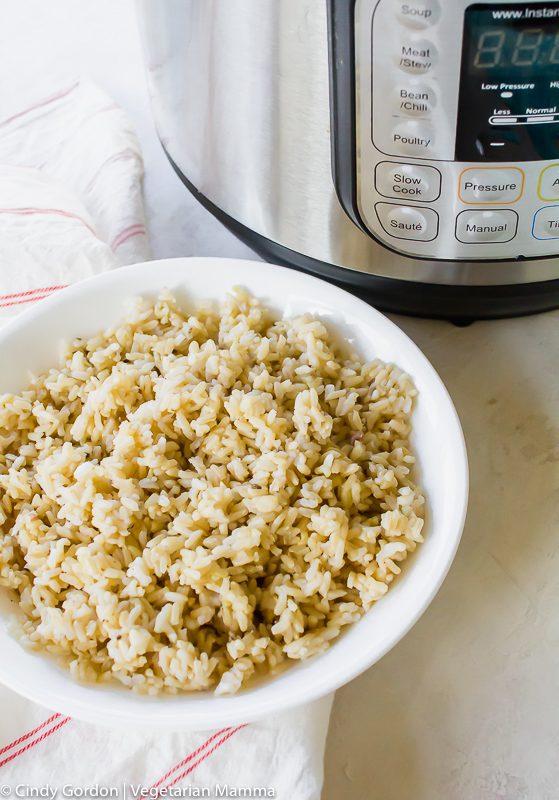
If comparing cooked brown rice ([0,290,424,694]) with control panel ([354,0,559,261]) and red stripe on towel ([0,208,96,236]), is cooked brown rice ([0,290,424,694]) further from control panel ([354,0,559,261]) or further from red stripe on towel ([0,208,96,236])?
red stripe on towel ([0,208,96,236])

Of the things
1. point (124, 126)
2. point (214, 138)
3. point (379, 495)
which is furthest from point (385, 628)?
point (124, 126)

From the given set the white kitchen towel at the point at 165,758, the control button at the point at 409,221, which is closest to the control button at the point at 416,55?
the control button at the point at 409,221

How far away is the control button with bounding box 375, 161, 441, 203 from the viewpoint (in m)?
0.63

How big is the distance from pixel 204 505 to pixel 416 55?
0.37 meters

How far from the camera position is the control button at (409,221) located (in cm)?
66

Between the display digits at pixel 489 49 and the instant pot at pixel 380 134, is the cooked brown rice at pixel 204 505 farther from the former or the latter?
the display digits at pixel 489 49

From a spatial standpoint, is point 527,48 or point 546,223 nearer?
point 527,48

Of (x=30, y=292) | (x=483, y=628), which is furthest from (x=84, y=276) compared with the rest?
(x=483, y=628)

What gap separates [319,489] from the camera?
63 cm

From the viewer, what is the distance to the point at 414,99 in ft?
1.91

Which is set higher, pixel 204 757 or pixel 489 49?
pixel 489 49

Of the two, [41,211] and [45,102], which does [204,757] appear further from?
[45,102]

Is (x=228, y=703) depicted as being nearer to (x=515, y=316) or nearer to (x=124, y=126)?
(x=515, y=316)

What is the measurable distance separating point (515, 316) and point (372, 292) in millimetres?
202
